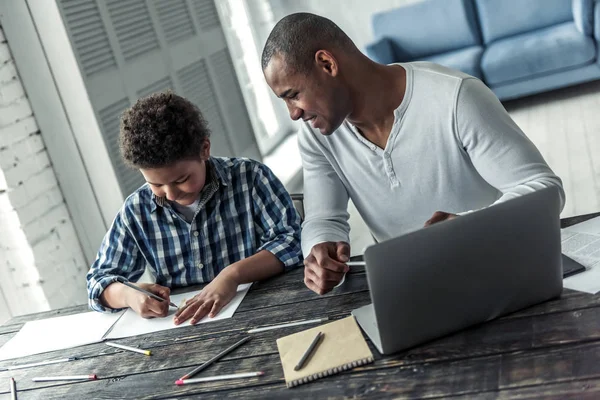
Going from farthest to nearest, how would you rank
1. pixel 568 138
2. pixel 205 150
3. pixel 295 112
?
pixel 568 138 < pixel 205 150 < pixel 295 112

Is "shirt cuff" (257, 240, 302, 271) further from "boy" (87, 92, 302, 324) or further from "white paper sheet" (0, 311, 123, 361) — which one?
"white paper sheet" (0, 311, 123, 361)

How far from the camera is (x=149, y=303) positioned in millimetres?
1593

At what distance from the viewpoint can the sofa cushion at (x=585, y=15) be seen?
447cm

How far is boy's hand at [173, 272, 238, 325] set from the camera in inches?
60.1

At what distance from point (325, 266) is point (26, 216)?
56.6 inches

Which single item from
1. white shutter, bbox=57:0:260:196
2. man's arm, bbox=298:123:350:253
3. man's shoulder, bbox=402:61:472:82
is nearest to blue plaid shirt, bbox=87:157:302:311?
man's arm, bbox=298:123:350:253

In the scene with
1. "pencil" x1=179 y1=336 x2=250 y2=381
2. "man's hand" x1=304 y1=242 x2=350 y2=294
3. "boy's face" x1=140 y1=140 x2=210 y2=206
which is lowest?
"pencil" x1=179 y1=336 x2=250 y2=381

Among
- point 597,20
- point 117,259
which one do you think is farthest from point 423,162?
point 597,20

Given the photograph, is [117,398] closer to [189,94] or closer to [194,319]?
[194,319]

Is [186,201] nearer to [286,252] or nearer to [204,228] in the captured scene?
[204,228]

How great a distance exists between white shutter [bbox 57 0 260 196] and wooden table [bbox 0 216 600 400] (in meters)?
1.29

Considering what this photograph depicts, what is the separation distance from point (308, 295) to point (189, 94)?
6.90 ft

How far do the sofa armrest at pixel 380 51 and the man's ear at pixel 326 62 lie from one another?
12.3ft

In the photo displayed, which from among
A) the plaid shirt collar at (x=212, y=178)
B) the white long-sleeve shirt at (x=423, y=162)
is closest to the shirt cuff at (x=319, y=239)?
the white long-sleeve shirt at (x=423, y=162)
